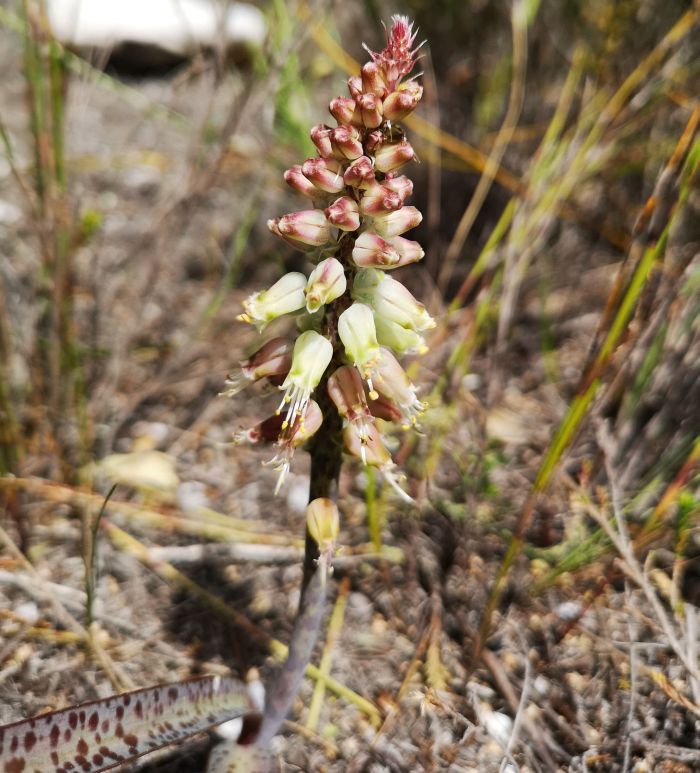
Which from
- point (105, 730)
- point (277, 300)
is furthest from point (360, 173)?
point (105, 730)

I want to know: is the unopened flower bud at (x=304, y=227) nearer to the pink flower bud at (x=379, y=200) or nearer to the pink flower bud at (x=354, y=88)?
the pink flower bud at (x=379, y=200)

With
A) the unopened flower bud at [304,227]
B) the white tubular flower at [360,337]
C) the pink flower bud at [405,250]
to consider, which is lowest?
the white tubular flower at [360,337]

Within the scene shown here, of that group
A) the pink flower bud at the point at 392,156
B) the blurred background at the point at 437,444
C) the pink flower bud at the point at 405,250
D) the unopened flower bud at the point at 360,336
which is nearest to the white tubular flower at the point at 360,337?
the unopened flower bud at the point at 360,336

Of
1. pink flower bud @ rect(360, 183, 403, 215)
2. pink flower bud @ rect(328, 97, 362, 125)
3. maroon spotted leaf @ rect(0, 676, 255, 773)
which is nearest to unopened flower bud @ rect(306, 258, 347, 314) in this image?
pink flower bud @ rect(360, 183, 403, 215)

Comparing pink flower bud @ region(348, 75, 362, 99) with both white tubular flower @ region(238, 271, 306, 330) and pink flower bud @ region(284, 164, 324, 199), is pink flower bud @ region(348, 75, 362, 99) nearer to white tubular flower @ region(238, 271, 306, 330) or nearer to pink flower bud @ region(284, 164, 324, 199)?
pink flower bud @ region(284, 164, 324, 199)

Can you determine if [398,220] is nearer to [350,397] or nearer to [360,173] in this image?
[360,173]

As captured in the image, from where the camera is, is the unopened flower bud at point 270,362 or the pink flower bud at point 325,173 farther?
the unopened flower bud at point 270,362
